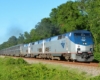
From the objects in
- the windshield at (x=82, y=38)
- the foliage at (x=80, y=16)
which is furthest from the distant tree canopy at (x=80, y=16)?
the windshield at (x=82, y=38)

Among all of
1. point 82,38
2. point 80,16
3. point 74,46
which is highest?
point 80,16

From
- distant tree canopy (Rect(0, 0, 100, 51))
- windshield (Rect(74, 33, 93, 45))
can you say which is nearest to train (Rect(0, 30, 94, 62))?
windshield (Rect(74, 33, 93, 45))

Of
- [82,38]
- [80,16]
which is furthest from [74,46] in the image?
[80,16]

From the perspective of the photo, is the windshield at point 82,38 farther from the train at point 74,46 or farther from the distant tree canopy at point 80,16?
the distant tree canopy at point 80,16

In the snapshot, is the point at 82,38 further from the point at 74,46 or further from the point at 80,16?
the point at 80,16

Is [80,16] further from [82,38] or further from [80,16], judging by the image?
[82,38]

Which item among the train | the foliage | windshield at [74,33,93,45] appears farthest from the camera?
the foliage

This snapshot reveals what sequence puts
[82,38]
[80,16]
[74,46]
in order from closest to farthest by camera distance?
[74,46], [82,38], [80,16]

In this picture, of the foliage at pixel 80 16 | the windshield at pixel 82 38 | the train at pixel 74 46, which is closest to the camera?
the train at pixel 74 46

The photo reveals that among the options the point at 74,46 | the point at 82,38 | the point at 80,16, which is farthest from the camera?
the point at 80,16

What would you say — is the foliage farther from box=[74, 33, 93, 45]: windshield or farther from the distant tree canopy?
box=[74, 33, 93, 45]: windshield

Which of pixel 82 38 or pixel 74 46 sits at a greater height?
pixel 82 38

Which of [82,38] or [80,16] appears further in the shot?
[80,16]

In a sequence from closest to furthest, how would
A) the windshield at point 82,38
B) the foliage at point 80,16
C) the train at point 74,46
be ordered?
the train at point 74,46 < the windshield at point 82,38 < the foliage at point 80,16
